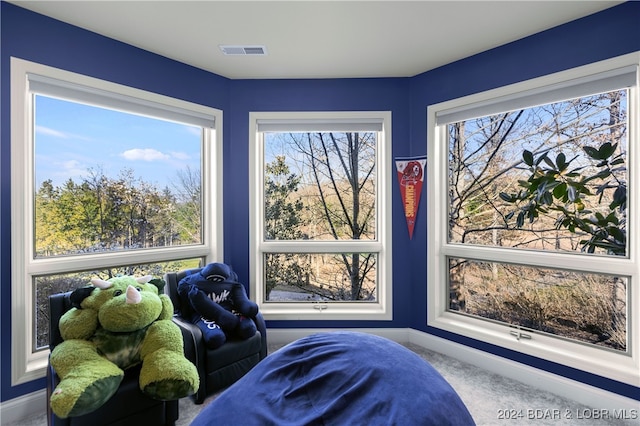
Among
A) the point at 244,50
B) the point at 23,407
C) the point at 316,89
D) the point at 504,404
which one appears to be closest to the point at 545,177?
the point at 504,404

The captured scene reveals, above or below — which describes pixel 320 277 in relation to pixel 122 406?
above

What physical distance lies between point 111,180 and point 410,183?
8.64 ft

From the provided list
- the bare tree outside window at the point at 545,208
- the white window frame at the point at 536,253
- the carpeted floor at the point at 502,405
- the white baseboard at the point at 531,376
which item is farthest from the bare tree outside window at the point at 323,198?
the carpeted floor at the point at 502,405

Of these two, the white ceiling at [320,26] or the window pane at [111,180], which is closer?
the white ceiling at [320,26]

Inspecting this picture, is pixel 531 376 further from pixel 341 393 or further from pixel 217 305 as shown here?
pixel 217 305

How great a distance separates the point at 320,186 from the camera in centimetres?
321

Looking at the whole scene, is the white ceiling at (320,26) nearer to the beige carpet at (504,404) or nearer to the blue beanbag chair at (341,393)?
the blue beanbag chair at (341,393)

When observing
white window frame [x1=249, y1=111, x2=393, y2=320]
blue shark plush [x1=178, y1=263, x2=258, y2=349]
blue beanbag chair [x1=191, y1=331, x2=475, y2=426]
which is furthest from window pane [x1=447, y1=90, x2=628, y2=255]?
blue shark plush [x1=178, y1=263, x2=258, y2=349]

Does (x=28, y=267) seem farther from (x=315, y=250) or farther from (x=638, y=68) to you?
(x=638, y=68)

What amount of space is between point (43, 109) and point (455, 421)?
303 cm

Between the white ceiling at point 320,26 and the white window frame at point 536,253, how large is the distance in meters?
0.41

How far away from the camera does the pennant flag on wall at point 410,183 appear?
9.89ft

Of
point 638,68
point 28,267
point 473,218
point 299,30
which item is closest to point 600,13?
point 638,68

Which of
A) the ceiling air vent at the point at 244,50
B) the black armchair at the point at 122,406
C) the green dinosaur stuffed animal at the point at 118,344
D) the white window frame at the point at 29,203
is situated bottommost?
the black armchair at the point at 122,406
